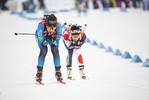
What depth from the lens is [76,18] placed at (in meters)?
25.2

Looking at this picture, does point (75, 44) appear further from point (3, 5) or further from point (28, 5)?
point (3, 5)

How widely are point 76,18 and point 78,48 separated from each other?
15.7m

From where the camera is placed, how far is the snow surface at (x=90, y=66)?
8.04 meters

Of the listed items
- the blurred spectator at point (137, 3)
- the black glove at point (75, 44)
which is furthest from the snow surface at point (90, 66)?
the blurred spectator at point (137, 3)

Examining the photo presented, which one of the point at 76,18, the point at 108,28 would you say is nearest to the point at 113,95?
the point at 108,28

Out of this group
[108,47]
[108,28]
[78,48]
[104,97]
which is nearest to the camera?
[104,97]

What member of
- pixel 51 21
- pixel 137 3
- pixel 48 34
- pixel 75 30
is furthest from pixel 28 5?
pixel 51 21

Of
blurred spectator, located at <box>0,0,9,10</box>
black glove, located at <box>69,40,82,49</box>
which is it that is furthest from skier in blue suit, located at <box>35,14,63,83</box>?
blurred spectator, located at <box>0,0,9,10</box>

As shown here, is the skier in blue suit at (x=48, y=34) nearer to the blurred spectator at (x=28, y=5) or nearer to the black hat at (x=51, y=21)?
the black hat at (x=51, y=21)

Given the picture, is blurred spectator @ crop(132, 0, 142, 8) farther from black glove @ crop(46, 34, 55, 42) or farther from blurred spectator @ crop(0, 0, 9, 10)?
black glove @ crop(46, 34, 55, 42)

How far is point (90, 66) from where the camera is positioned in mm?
12305

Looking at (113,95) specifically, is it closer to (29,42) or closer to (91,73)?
(91,73)

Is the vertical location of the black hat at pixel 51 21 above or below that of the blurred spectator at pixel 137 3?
below

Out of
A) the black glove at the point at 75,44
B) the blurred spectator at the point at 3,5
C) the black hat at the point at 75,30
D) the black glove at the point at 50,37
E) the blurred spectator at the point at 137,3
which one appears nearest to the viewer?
the black glove at the point at 50,37
